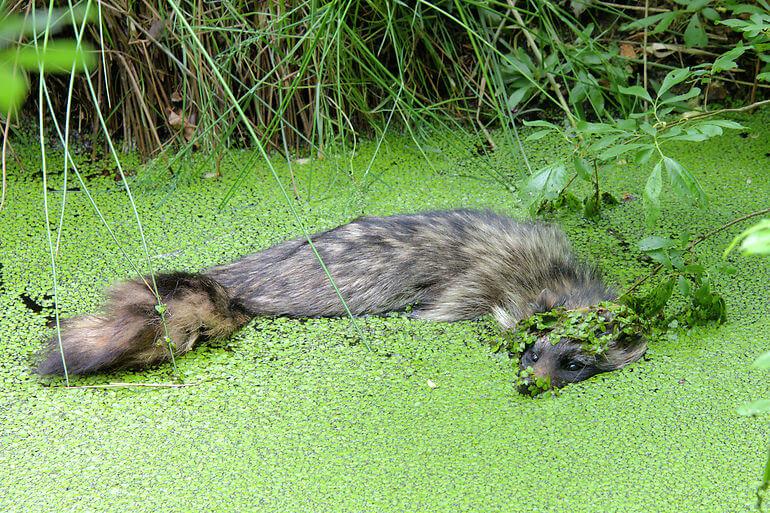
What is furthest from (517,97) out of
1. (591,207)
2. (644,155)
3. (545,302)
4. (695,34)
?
(644,155)

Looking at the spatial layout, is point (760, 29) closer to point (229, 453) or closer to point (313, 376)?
point (313, 376)

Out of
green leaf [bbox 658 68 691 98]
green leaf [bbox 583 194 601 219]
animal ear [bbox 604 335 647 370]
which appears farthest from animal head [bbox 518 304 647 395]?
green leaf [bbox 583 194 601 219]

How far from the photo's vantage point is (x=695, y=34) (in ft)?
15.1

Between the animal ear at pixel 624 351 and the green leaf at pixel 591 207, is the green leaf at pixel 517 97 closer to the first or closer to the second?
the green leaf at pixel 591 207

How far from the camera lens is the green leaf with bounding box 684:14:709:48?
4.60 metres

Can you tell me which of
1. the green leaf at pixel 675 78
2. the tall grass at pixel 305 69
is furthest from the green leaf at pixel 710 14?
the green leaf at pixel 675 78

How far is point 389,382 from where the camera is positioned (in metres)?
3.08

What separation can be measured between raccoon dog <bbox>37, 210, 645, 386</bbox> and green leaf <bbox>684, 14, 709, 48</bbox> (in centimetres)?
155

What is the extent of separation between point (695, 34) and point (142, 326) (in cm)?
323

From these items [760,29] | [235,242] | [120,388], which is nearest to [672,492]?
[760,29]

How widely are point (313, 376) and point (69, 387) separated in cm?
84

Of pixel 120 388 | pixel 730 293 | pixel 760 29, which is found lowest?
pixel 730 293

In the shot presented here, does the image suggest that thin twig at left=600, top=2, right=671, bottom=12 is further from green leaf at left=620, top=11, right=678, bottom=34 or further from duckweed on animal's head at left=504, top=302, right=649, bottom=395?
duckweed on animal's head at left=504, top=302, right=649, bottom=395

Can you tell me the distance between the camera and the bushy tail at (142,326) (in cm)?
305
